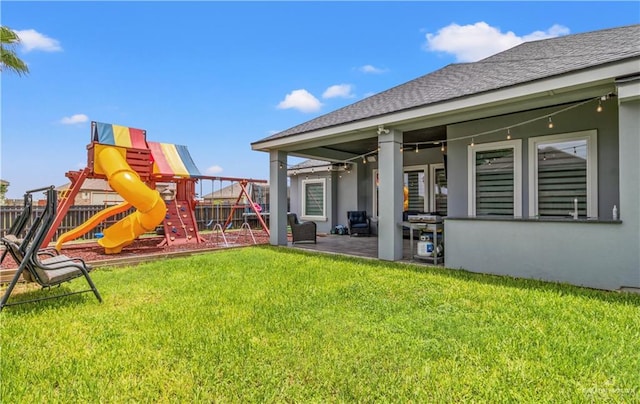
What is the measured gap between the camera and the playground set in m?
7.93

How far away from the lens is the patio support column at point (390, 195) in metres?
6.95

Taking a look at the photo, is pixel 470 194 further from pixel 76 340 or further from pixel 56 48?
pixel 56 48

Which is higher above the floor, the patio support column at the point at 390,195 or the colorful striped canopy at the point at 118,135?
the colorful striped canopy at the point at 118,135

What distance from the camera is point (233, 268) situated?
637 centimetres

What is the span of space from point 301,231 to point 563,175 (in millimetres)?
6737

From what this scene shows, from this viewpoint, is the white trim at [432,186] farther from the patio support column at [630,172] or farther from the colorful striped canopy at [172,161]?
the colorful striped canopy at [172,161]

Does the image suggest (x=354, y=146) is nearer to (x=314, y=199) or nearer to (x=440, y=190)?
(x=440, y=190)

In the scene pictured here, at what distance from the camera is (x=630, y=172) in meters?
4.37

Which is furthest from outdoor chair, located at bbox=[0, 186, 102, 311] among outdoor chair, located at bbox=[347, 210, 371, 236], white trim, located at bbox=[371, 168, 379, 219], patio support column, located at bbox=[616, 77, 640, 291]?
white trim, located at bbox=[371, 168, 379, 219]

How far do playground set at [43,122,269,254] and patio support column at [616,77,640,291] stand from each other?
896 cm

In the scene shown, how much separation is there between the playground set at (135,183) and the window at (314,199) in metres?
3.35

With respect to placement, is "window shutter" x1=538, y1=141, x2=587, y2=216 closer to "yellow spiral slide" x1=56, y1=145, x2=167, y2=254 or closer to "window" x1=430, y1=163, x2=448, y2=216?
"window" x1=430, y1=163, x2=448, y2=216

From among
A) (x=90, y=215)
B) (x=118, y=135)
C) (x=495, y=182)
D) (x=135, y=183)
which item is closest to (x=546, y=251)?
(x=495, y=182)

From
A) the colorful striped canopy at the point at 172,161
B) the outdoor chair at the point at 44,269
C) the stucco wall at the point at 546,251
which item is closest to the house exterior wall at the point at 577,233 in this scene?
the stucco wall at the point at 546,251
